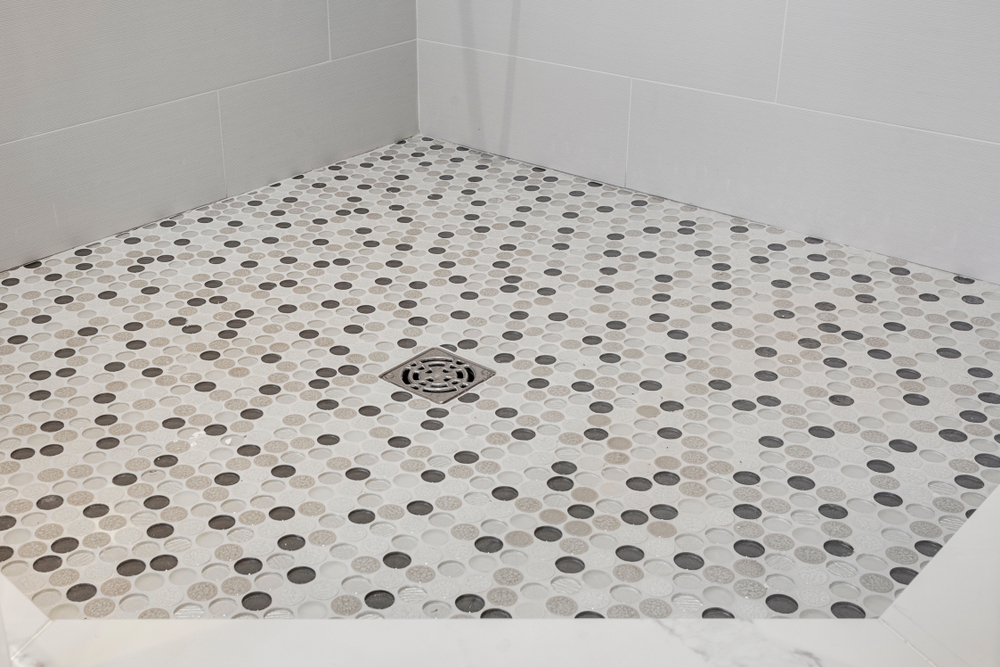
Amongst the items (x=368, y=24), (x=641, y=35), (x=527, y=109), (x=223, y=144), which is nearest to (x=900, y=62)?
(x=641, y=35)

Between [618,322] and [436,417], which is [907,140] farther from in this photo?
[436,417]

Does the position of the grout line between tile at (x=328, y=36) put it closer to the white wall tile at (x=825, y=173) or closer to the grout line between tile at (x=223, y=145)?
the grout line between tile at (x=223, y=145)

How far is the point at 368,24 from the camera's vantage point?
8.14 ft

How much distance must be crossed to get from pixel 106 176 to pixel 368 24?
775 millimetres

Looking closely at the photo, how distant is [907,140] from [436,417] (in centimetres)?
106

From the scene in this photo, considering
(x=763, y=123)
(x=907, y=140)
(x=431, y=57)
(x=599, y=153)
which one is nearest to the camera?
(x=907, y=140)

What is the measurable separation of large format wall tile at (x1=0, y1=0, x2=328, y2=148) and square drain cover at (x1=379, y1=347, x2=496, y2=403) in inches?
34.2

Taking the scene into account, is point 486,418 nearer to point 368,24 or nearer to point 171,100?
point 171,100

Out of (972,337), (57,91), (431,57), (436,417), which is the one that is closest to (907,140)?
(972,337)

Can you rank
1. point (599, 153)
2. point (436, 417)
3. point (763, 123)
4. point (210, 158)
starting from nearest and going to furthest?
point (436, 417), point (763, 123), point (210, 158), point (599, 153)

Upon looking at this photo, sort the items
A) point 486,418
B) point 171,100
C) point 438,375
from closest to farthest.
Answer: point 486,418 < point 438,375 < point 171,100

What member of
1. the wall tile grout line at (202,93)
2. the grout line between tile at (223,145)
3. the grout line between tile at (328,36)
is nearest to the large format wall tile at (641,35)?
the wall tile grout line at (202,93)

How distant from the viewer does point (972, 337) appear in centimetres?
175

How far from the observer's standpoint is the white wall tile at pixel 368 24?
2.42 m
